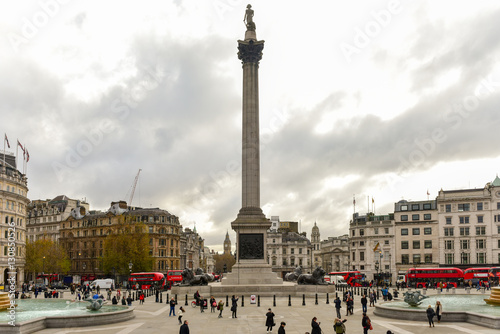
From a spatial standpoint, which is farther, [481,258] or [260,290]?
[481,258]

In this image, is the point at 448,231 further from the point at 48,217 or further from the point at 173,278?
the point at 48,217

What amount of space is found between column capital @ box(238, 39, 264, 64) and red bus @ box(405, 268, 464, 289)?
139ft

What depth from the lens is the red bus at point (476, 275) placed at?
75.8 m

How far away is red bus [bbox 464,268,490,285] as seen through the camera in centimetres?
7581

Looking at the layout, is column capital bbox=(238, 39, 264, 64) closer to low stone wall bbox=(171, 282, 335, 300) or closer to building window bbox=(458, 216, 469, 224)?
low stone wall bbox=(171, 282, 335, 300)

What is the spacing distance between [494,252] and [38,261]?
92.0 metres

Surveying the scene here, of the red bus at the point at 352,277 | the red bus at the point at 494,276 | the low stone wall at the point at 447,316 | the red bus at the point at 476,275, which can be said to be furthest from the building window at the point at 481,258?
the low stone wall at the point at 447,316

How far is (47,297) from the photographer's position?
56.7 meters

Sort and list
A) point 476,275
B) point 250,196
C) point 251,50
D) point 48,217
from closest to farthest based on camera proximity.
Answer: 1. point 250,196
2. point 251,50
3. point 476,275
4. point 48,217

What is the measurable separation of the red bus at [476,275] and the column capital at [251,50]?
4758cm

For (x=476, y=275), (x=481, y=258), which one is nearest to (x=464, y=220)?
(x=481, y=258)

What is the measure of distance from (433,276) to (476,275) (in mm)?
6435

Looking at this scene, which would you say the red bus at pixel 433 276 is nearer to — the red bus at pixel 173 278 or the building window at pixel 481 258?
the building window at pixel 481 258

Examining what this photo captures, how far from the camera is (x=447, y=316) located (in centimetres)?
3108
